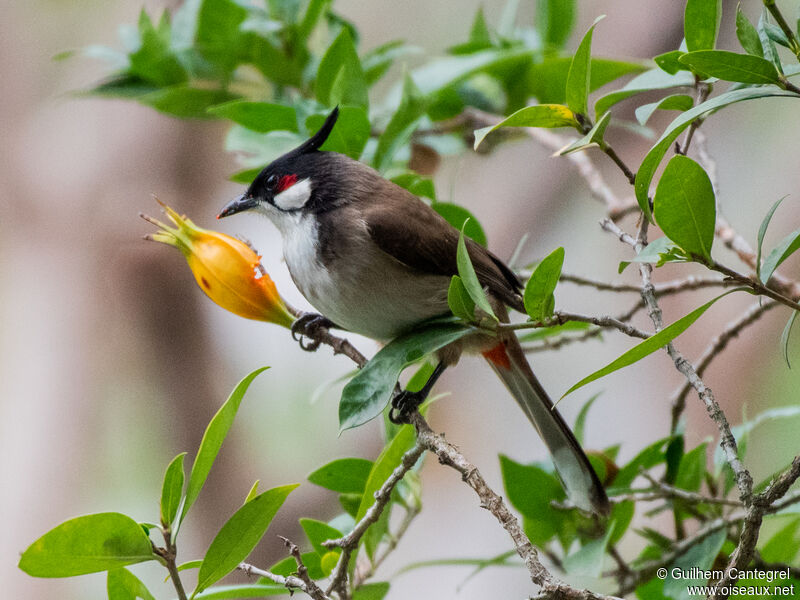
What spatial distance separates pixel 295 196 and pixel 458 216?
0.37 metres

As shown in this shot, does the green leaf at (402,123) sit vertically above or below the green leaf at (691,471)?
above

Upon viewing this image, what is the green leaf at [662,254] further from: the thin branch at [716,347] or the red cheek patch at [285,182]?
the red cheek patch at [285,182]

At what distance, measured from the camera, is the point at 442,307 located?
5.31 feet

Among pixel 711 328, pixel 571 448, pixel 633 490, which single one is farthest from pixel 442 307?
pixel 711 328

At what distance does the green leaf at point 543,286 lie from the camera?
1.00m

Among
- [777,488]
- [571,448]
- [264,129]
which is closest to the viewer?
[777,488]

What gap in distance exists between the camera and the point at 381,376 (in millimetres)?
1167

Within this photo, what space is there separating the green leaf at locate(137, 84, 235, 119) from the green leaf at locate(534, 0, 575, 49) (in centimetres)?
79

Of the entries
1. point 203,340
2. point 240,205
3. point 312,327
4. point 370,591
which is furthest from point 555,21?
point 203,340

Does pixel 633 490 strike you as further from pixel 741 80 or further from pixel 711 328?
pixel 711 328

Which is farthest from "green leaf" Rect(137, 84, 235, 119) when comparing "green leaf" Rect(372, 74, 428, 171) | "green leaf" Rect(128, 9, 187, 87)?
"green leaf" Rect(372, 74, 428, 171)

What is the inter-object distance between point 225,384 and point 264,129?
176 cm

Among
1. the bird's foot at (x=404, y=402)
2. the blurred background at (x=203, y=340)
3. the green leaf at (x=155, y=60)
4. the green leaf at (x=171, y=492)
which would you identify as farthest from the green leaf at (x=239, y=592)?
the blurred background at (x=203, y=340)

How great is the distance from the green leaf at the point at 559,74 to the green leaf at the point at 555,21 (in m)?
0.13
